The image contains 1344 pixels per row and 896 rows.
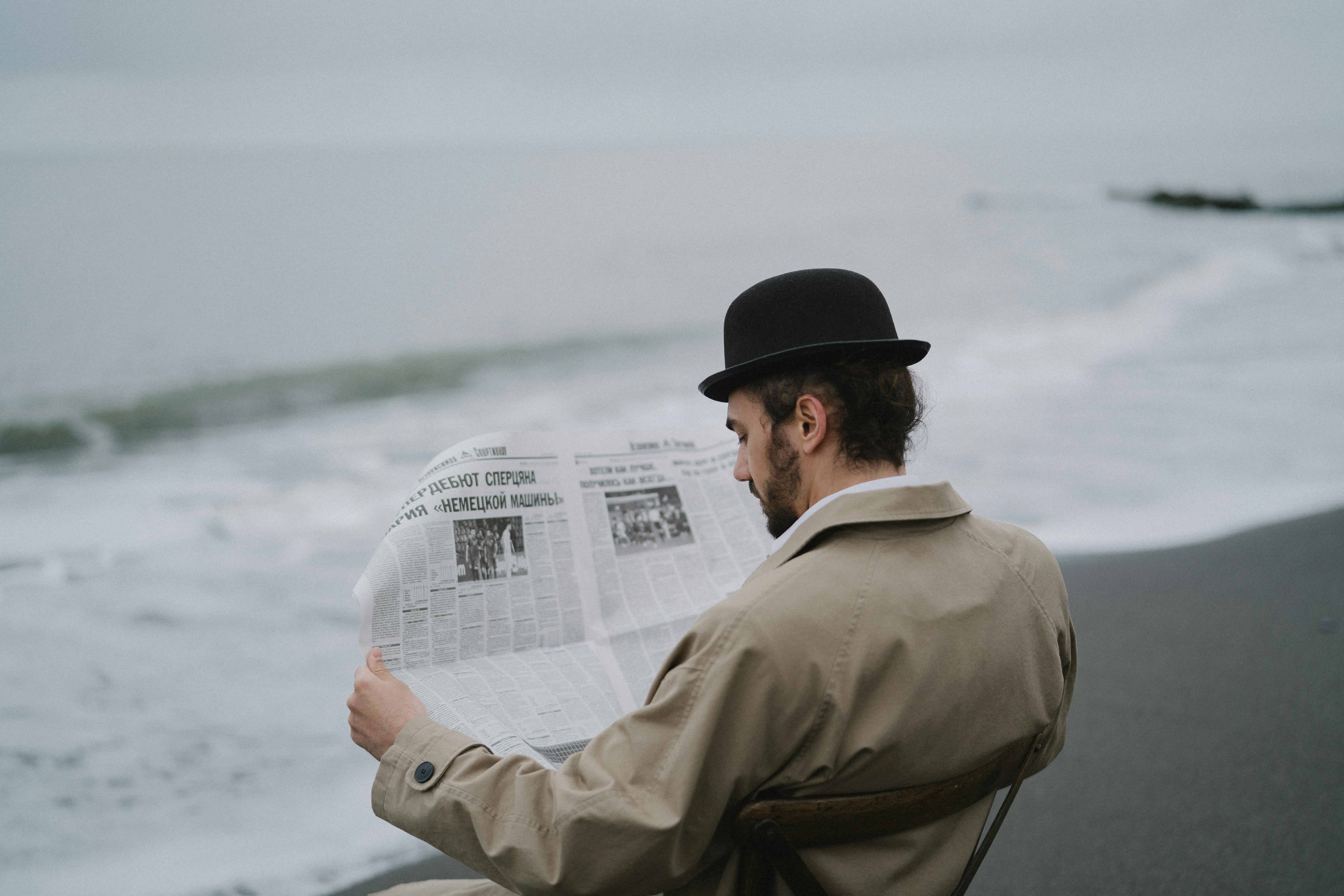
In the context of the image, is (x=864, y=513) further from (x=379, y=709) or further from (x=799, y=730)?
(x=379, y=709)

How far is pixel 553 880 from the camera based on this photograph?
768 millimetres

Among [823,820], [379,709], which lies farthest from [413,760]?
[823,820]

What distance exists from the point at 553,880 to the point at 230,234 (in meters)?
18.2

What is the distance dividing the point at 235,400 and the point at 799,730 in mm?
10362

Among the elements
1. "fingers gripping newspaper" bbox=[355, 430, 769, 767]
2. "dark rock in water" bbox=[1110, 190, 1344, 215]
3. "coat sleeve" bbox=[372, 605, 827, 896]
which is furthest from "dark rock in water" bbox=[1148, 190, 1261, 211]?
"coat sleeve" bbox=[372, 605, 827, 896]

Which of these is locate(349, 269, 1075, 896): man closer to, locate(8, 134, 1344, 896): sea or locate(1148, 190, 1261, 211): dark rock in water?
locate(8, 134, 1344, 896): sea

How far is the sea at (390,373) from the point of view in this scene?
284 centimetres

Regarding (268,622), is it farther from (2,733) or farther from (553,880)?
(553,880)

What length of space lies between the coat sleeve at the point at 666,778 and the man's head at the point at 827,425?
0.86 ft

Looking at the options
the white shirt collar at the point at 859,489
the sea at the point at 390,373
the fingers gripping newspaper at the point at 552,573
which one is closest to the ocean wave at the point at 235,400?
the sea at the point at 390,373

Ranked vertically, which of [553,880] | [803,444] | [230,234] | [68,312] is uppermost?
[230,234]

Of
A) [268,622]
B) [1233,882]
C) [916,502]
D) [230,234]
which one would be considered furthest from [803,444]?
[230,234]

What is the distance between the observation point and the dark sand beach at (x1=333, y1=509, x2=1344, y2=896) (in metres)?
1.90

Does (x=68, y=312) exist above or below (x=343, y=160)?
below
